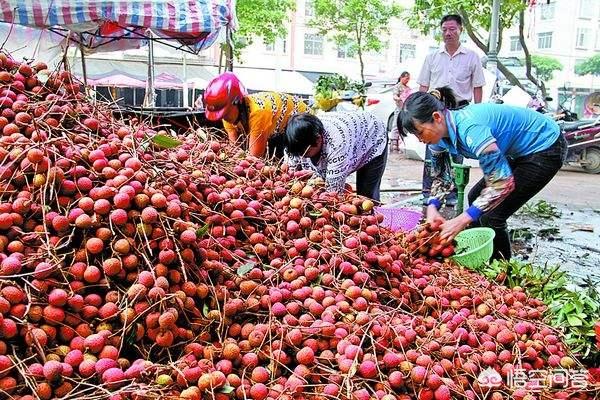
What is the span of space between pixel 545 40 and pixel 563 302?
1774 inches

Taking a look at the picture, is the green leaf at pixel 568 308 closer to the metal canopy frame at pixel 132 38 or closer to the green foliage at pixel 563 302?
the green foliage at pixel 563 302

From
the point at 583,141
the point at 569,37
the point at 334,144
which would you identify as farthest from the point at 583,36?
the point at 334,144

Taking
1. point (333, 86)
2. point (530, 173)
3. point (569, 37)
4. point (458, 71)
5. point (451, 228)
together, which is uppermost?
point (569, 37)

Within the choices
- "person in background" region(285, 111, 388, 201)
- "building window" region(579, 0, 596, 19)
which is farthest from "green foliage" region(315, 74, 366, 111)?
"building window" region(579, 0, 596, 19)

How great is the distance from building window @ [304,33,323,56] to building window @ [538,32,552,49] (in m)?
20.1

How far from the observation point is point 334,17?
22266mm

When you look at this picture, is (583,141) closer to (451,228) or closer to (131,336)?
(451,228)

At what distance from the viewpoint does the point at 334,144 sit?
10.1ft

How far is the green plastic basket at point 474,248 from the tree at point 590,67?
138 feet

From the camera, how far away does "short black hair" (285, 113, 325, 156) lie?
2.90 meters

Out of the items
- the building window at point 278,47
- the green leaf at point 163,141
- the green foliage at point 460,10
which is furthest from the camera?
the building window at point 278,47

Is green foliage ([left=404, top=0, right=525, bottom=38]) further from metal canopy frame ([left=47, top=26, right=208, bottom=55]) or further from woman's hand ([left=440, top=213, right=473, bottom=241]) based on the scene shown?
woman's hand ([left=440, top=213, right=473, bottom=241])

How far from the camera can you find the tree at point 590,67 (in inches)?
1533

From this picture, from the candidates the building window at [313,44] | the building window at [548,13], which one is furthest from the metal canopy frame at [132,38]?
the building window at [548,13]
